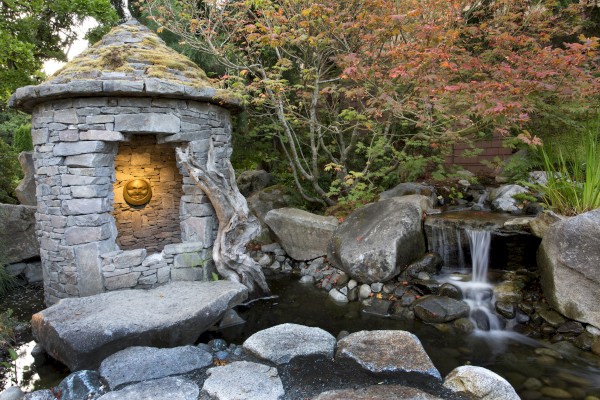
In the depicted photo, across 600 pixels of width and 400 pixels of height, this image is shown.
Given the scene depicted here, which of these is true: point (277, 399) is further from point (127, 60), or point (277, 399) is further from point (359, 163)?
point (359, 163)

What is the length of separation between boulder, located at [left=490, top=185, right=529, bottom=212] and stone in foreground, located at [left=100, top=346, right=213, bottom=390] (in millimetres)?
5435

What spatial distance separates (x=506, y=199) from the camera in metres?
6.76

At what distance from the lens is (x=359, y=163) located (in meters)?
8.28

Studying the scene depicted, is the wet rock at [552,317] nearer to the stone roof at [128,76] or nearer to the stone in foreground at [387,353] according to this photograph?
the stone in foreground at [387,353]

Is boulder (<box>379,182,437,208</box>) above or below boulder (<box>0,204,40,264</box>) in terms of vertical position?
above

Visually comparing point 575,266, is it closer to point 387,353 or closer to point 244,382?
point 387,353

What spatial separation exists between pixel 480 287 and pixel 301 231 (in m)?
3.07

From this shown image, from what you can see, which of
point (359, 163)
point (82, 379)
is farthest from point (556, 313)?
point (82, 379)

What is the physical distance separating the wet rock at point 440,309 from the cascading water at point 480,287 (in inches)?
6.5

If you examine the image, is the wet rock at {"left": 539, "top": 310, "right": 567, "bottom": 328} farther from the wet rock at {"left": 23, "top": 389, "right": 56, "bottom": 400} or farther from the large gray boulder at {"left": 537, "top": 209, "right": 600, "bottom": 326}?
the wet rock at {"left": 23, "top": 389, "right": 56, "bottom": 400}

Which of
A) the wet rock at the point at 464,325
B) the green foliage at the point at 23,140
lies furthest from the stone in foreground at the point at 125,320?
the green foliage at the point at 23,140

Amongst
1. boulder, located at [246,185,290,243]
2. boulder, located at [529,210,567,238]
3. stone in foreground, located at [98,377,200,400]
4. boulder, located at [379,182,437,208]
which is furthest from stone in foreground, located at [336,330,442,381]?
boulder, located at [246,185,290,243]

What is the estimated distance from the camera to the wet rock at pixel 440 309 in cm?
497

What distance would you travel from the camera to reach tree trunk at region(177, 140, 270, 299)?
5625 mm
